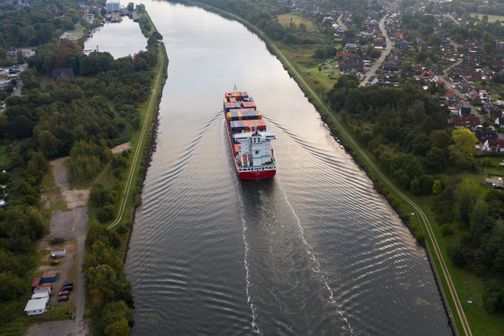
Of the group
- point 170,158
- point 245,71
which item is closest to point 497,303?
point 170,158

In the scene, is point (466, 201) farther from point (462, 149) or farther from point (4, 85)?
point (4, 85)

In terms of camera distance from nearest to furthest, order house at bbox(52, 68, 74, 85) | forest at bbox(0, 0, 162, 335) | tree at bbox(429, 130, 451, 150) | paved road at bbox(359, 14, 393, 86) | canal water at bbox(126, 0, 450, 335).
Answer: canal water at bbox(126, 0, 450, 335), forest at bbox(0, 0, 162, 335), tree at bbox(429, 130, 451, 150), house at bbox(52, 68, 74, 85), paved road at bbox(359, 14, 393, 86)

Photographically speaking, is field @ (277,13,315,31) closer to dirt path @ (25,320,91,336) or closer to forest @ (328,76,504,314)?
forest @ (328,76,504,314)

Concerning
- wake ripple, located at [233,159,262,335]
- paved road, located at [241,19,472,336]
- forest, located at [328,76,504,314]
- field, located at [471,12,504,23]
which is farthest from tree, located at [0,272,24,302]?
field, located at [471,12,504,23]

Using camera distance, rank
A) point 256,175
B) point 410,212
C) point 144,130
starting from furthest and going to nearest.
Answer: point 144,130
point 256,175
point 410,212

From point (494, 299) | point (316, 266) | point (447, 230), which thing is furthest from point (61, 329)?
point (447, 230)

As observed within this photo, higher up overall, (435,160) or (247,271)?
(435,160)
